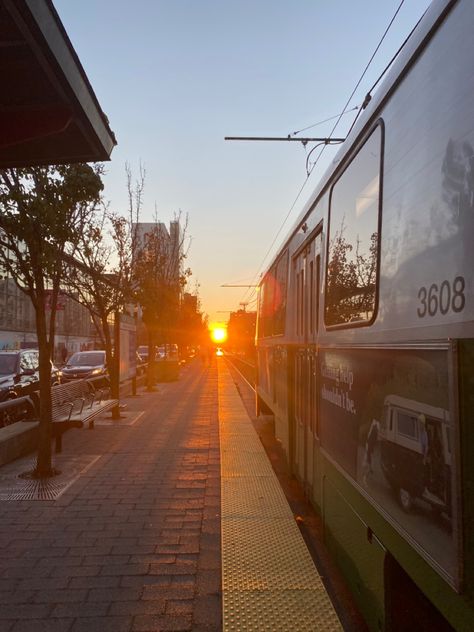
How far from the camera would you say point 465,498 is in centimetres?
188

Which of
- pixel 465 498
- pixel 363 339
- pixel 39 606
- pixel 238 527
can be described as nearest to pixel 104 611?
pixel 39 606

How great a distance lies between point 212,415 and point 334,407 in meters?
10.5

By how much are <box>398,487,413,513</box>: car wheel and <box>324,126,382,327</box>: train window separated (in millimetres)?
954

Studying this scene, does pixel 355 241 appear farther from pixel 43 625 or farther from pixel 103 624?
pixel 43 625

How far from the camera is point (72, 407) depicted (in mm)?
9383

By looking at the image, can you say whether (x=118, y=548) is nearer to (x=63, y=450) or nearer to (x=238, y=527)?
(x=238, y=527)

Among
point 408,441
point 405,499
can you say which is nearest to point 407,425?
point 408,441

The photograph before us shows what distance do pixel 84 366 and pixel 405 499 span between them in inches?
837

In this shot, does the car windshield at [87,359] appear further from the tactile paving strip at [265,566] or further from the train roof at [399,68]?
the train roof at [399,68]

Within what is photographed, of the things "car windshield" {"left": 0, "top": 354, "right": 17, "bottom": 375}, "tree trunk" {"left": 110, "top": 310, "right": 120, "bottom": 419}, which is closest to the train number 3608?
"tree trunk" {"left": 110, "top": 310, "right": 120, "bottom": 419}

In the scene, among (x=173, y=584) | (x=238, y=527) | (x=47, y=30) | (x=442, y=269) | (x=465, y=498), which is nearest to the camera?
(x=465, y=498)

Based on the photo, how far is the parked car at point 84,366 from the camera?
20.9m

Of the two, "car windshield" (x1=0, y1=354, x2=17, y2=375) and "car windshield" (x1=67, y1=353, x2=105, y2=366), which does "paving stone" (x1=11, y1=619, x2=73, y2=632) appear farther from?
"car windshield" (x1=67, y1=353, x2=105, y2=366)

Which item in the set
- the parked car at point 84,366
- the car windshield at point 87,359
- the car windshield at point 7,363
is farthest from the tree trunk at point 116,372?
the car windshield at point 87,359
